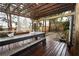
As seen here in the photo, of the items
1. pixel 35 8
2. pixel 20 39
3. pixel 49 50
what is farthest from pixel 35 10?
pixel 49 50

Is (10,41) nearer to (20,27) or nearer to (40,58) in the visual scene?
(20,27)

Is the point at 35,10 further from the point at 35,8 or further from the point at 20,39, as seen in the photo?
the point at 20,39

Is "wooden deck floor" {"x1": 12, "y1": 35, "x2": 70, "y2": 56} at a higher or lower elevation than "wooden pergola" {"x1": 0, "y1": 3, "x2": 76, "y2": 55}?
lower

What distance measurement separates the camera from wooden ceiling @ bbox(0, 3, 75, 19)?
184 centimetres

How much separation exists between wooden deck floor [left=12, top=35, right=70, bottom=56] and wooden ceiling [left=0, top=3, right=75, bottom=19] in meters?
0.49

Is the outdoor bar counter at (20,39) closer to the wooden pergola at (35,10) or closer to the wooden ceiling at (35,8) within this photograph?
the wooden pergola at (35,10)

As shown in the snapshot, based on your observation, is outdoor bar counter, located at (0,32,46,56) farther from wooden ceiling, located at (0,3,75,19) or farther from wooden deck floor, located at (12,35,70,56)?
wooden ceiling, located at (0,3,75,19)

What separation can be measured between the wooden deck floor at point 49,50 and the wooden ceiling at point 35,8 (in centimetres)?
49

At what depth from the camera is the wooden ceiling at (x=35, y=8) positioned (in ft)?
6.05

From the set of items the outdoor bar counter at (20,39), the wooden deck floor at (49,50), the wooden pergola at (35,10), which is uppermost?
the wooden pergola at (35,10)

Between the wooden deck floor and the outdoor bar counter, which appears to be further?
the wooden deck floor

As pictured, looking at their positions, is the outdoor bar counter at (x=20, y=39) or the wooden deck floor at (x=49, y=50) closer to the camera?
the outdoor bar counter at (x=20, y=39)

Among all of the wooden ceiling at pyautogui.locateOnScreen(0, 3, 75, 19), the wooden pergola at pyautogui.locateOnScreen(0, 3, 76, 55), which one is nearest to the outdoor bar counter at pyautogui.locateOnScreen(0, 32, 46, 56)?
the wooden pergola at pyautogui.locateOnScreen(0, 3, 76, 55)

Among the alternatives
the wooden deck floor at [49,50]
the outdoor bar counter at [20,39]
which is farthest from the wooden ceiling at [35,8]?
the wooden deck floor at [49,50]
